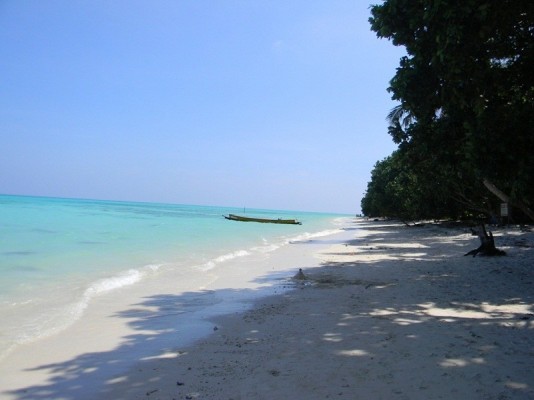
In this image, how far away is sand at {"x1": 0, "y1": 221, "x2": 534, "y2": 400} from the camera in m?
4.01

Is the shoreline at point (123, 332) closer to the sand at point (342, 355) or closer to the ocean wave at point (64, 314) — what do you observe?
the sand at point (342, 355)

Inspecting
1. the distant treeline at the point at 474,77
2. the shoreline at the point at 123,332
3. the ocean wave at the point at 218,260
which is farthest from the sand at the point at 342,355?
the ocean wave at the point at 218,260

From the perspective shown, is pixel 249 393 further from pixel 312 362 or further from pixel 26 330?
pixel 26 330

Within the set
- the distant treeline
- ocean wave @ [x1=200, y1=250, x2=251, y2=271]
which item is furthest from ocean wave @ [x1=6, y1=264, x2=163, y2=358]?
the distant treeline

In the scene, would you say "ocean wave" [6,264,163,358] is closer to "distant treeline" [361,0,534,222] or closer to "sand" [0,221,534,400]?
"sand" [0,221,534,400]

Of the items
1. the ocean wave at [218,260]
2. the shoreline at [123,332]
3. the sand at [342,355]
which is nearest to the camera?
the sand at [342,355]

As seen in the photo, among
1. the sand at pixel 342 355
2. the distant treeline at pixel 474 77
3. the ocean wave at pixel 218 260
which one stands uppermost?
the distant treeline at pixel 474 77

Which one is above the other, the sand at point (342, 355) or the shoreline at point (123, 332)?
the sand at point (342, 355)

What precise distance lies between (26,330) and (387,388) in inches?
235

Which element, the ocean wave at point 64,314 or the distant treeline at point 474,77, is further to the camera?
the distant treeline at point 474,77

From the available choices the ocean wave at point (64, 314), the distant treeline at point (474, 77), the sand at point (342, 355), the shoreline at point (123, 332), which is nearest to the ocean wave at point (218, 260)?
the shoreline at point (123, 332)

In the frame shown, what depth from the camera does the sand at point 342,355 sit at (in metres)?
4.01

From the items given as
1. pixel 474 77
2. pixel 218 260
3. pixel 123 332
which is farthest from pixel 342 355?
pixel 218 260

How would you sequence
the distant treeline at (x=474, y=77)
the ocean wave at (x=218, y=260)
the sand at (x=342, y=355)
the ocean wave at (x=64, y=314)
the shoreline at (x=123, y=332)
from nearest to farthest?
the sand at (x=342, y=355) < the shoreline at (x=123, y=332) < the ocean wave at (x=64, y=314) < the distant treeline at (x=474, y=77) < the ocean wave at (x=218, y=260)
